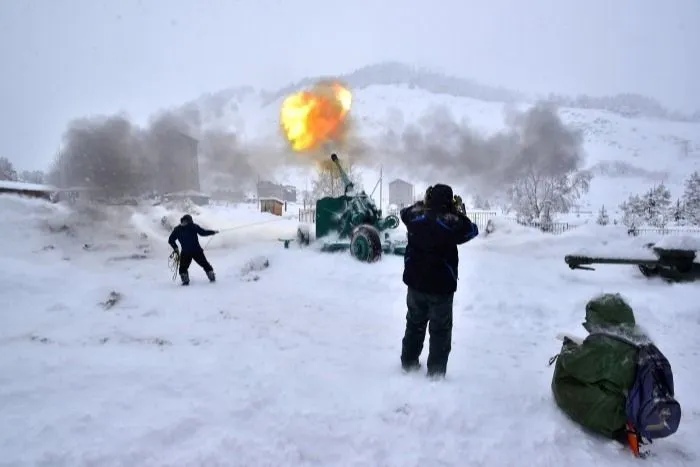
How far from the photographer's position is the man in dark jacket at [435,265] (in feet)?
11.5

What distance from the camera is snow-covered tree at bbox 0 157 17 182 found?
185 ft

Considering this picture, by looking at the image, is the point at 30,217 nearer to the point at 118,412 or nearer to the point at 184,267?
the point at 184,267

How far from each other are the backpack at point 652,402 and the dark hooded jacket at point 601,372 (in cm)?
4

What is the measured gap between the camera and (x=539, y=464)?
247 cm

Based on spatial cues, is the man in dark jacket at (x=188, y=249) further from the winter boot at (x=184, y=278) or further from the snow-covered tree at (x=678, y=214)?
the snow-covered tree at (x=678, y=214)

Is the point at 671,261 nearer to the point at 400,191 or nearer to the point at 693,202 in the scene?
the point at 693,202

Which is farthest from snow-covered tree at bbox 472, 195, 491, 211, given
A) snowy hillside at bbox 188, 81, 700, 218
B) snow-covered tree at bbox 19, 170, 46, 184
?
snow-covered tree at bbox 19, 170, 46, 184

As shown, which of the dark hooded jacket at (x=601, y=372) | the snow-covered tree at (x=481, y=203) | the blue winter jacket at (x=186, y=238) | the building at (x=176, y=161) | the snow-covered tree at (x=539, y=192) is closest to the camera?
the dark hooded jacket at (x=601, y=372)

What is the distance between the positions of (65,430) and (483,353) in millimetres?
3651

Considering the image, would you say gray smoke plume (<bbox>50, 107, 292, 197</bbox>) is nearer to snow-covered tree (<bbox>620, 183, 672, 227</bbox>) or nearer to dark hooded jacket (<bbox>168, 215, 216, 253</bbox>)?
dark hooded jacket (<bbox>168, 215, 216, 253</bbox>)

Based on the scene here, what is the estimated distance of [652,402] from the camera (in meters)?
2.46

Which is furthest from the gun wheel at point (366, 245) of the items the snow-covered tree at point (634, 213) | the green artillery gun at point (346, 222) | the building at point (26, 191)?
the snow-covered tree at point (634, 213)

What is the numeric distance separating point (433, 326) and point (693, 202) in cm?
4207

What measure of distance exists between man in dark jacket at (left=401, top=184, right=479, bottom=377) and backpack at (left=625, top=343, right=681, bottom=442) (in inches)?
52.5
